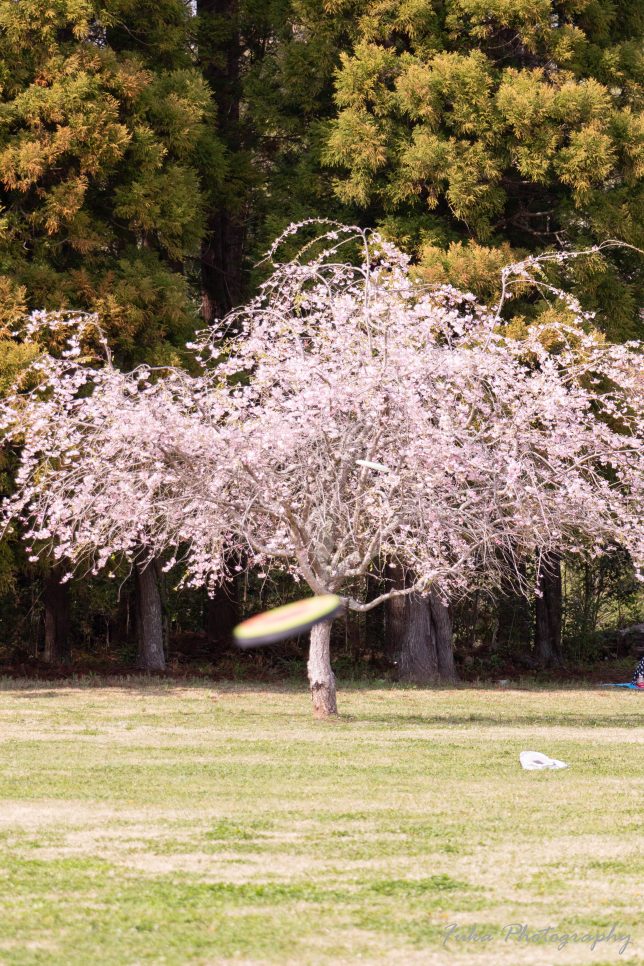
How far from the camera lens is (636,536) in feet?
44.2

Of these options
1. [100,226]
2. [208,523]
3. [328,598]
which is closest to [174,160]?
[100,226]

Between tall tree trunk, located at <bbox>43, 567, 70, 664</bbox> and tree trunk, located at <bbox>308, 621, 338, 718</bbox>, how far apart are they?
24.9 feet

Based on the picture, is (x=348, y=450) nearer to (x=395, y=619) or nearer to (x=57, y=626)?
(x=395, y=619)

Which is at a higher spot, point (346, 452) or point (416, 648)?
point (346, 452)

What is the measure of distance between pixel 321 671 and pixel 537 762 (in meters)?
3.47

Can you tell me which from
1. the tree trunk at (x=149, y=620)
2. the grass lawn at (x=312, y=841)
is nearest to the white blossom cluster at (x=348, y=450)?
the grass lawn at (x=312, y=841)

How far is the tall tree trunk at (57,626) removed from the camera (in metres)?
19.7

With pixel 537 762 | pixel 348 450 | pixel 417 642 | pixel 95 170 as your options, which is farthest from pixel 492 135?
pixel 537 762

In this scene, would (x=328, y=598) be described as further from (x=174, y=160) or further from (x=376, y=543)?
(x=174, y=160)

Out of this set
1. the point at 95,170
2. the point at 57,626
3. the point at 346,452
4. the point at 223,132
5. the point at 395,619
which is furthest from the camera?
the point at 223,132

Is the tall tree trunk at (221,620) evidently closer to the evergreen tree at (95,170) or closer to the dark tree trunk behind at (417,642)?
the dark tree trunk behind at (417,642)

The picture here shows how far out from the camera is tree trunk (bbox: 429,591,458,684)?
62.7ft

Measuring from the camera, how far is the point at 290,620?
49.3 feet

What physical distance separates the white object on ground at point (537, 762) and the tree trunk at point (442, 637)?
9307 millimetres
